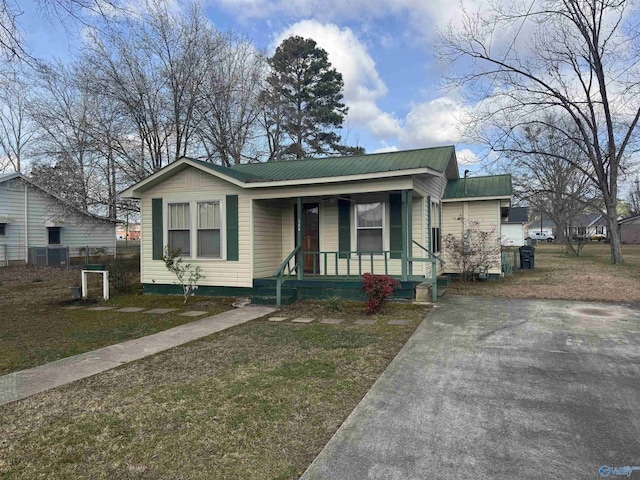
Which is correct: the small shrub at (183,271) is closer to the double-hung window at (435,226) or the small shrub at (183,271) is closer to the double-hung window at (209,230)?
the double-hung window at (209,230)

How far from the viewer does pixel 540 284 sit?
11.4 meters

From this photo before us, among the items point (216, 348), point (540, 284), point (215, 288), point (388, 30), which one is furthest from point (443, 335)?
point (388, 30)

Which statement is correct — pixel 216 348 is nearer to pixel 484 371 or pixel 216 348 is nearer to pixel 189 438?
pixel 189 438

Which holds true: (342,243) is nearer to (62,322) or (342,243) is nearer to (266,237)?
(266,237)

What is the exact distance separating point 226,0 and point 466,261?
9.13 meters

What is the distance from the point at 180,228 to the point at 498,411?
877cm

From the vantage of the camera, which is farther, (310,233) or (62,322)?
(310,233)

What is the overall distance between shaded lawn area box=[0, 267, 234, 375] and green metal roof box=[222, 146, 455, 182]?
128 inches

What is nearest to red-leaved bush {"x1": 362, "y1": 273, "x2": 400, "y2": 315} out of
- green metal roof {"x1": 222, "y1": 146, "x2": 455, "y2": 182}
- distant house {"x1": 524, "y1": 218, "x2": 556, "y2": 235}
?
green metal roof {"x1": 222, "y1": 146, "x2": 455, "y2": 182}

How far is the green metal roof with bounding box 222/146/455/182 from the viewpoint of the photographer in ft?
31.8

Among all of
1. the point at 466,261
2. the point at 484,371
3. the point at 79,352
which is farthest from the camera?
the point at 466,261

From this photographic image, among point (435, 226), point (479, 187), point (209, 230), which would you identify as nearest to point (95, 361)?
point (209, 230)

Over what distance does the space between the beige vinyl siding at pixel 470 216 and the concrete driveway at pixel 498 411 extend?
22.3 ft

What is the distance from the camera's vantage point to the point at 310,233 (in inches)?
429
